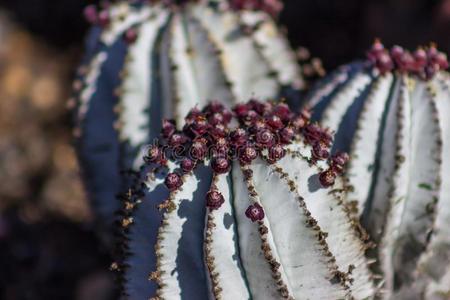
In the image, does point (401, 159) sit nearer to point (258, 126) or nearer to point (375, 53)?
point (375, 53)

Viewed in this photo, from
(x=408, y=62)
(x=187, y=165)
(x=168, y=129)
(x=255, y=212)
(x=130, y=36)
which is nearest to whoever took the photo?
(x=255, y=212)

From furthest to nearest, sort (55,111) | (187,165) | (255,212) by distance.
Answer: (55,111) → (187,165) → (255,212)

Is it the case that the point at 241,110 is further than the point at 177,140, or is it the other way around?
the point at 241,110

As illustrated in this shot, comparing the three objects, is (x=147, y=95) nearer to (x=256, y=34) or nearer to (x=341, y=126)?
(x=256, y=34)

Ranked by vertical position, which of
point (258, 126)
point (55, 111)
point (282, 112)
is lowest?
point (258, 126)

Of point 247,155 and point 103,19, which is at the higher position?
point 103,19

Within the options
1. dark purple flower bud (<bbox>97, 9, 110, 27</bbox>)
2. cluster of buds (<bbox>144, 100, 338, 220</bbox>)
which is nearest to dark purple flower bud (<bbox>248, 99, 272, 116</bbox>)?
cluster of buds (<bbox>144, 100, 338, 220</bbox>)

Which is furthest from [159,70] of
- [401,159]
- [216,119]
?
[401,159]

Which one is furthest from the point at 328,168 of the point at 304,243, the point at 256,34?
the point at 256,34
